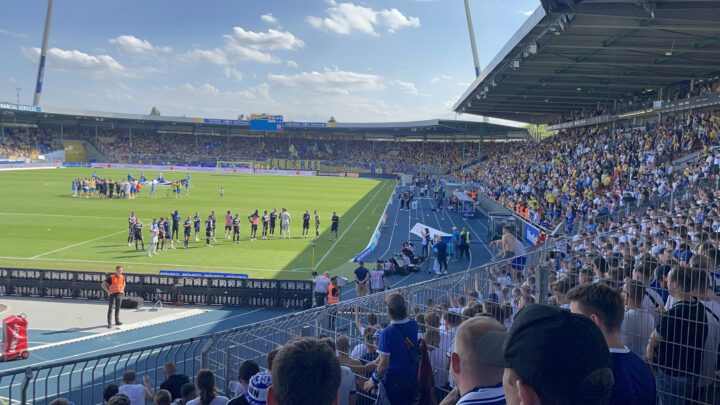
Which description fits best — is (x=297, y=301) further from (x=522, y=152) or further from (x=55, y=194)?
(x=522, y=152)

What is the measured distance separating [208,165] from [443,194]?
1885 inches

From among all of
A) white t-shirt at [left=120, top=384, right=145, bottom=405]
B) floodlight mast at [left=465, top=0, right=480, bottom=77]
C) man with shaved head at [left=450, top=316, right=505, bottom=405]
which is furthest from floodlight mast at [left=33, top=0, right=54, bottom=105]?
man with shaved head at [left=450, top=316, right=505, bottom=405]

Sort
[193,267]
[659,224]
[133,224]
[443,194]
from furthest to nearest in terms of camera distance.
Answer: [443,194] < [133,224] < [193,267] < [659,224]

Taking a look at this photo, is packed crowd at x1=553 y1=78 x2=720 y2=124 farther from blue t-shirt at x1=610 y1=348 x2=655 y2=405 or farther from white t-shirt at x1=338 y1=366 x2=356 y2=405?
blue t-shirt at x1=610 y1=348 x2=655 y2=405

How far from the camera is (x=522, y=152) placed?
54062mm

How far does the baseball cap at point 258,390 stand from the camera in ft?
11.0

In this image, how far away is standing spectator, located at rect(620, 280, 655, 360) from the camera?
449 centimetres

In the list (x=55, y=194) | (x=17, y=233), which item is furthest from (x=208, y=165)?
(x=17, y=233)

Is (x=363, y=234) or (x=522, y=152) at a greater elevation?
(x=522, y=152)

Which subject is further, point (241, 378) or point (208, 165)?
point (208, 165)

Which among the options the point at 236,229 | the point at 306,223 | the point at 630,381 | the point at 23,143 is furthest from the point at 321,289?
the point at 23,143

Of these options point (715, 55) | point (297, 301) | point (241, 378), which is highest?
point (715, 55)

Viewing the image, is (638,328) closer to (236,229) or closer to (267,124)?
(236,229)

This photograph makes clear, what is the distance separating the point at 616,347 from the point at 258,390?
2096 millimetres
